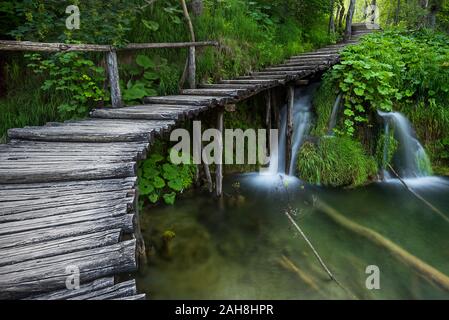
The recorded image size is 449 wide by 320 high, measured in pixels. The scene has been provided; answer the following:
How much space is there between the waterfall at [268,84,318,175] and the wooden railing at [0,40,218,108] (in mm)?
2851

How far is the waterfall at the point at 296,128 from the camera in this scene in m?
8.62

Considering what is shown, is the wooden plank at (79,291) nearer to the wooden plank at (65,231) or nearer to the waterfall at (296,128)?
the wooden plank at (65,231)

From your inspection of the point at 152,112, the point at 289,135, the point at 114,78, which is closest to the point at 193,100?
the point at 152,112

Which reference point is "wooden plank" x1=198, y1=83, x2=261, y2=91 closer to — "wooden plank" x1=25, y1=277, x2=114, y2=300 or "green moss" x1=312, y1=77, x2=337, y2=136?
"green moss" x1=312, y1=77, x2=337, y2=136

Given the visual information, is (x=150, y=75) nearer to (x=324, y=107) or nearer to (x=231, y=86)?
(x=231, y=86)

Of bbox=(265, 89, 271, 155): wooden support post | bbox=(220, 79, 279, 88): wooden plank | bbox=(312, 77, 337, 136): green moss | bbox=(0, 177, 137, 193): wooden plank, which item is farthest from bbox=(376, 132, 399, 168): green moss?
bbox=(0, 177, 137, 193): wooden plank

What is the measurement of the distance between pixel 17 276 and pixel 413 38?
13398 millimetres

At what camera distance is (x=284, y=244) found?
5668 millimetres

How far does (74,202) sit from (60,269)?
35.1 inches

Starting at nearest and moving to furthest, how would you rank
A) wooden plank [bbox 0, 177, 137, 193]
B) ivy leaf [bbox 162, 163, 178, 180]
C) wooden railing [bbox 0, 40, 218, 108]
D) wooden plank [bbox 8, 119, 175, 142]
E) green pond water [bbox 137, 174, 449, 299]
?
wooden plank [bbox 0, 177, 137, 193] < wooden plank [bbox 8, 119, 175, 142] < wooden railing [bbox 0, 40, 218, 108] < green pond water [bbox 137, 174, 449, 299] < ivy leaf [bbox 162, 163, 178, 180]

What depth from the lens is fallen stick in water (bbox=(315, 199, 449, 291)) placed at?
16.0ft

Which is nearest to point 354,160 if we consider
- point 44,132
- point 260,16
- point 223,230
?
point 223,230

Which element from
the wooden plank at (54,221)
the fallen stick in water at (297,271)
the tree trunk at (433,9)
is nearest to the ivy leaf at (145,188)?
the fallen stick in water at (297,271)
